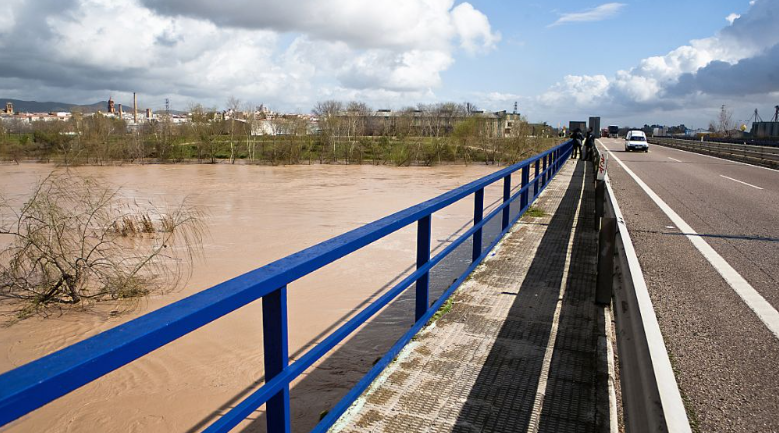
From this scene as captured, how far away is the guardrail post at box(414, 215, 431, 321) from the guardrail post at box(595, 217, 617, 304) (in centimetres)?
160

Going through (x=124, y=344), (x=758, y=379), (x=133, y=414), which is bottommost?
(x=133, y=414)

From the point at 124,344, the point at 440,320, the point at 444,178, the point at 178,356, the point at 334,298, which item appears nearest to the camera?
the point at 124,344

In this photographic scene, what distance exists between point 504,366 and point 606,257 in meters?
1.48

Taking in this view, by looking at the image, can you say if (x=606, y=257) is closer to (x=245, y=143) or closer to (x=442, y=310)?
(x=442, y=310)

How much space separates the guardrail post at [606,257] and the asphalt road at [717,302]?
547 millimetres

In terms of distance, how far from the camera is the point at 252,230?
14.8 m

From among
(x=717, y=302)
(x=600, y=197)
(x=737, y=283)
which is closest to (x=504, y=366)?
(x=717, y=302)

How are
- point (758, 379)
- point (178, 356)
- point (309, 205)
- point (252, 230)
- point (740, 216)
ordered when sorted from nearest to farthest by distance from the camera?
point (758, 379), point (178, 356), point (740, 216), point (252, 230), point (309, 205)

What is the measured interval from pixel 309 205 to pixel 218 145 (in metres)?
30.5

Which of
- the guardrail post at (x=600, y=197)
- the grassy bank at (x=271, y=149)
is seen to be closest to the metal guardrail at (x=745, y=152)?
the grassy bank at (x=271, y=149)

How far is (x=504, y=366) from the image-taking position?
362 centimetres

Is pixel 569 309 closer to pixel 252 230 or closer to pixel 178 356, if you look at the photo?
pixel 178 356

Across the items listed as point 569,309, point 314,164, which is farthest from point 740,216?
point 314,164

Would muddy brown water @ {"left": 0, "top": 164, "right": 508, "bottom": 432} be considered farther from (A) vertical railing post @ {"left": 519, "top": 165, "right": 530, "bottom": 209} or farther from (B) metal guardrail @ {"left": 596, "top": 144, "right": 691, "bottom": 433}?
(B) metal guardrail @ {"left": 596, "top": 144, "right": 691, "bottom": 433}
